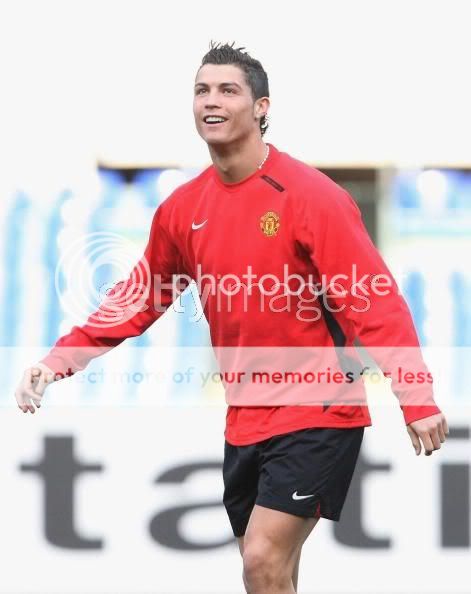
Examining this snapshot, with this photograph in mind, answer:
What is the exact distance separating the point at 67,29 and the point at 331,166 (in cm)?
125

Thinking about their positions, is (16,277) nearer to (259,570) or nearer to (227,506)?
(227,506)

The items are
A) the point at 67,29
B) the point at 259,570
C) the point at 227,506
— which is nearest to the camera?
the point at 259,570

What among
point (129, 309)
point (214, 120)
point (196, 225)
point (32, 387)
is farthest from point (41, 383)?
point (214, 120)

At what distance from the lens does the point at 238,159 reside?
3824mm

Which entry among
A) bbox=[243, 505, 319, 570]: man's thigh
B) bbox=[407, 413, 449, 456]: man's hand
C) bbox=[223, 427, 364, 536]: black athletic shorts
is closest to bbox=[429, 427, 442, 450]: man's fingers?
bbox=[407, 413, 449, 456]: man's hand

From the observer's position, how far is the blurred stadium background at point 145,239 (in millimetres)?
5340

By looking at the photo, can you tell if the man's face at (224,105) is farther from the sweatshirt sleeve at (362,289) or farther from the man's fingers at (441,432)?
the man's fingers at (441,432)

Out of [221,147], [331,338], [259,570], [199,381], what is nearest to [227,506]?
[259,570]

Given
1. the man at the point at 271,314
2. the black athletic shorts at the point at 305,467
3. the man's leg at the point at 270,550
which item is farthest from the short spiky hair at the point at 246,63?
the man's leg at the point at 270,550

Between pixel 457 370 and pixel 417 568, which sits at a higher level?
pixel 457 370

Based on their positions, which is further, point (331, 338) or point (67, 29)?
point (67, 29)

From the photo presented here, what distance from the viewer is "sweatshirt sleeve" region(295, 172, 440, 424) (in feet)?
11.5

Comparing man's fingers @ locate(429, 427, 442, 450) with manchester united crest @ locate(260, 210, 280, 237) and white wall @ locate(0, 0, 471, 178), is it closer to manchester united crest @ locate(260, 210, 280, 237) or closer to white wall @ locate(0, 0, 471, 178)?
manchester united crest @ locate(260, 210, 280, 237)

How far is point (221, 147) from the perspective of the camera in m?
3.82
